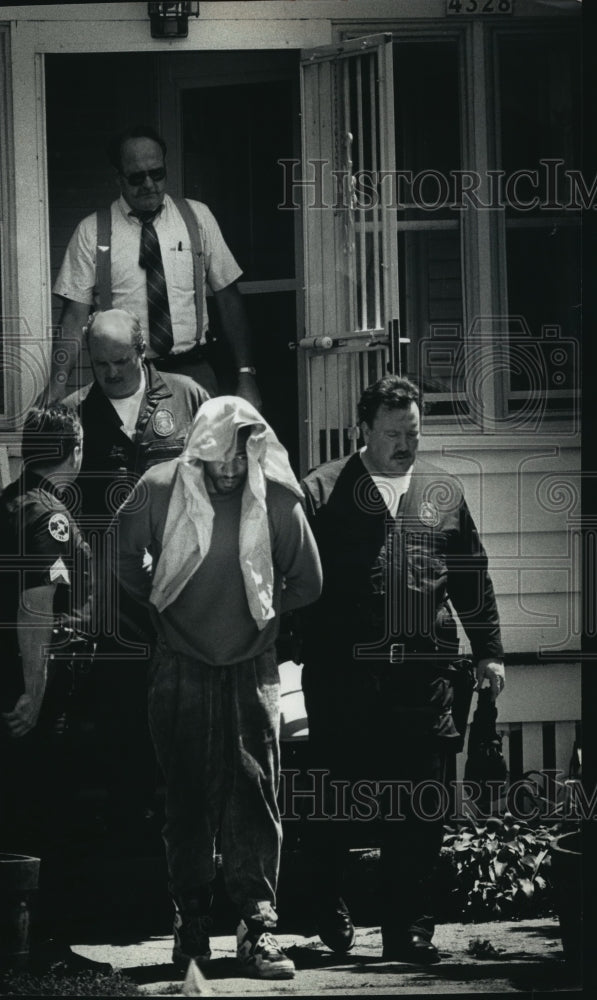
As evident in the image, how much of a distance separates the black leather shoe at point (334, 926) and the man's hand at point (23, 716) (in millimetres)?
1337

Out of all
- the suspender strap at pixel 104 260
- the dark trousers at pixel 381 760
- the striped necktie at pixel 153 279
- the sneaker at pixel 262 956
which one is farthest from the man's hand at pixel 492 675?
the suspender strap at pixel 104 260

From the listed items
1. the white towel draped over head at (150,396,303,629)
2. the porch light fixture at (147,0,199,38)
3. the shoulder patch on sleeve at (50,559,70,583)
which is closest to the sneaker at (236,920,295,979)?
the white towel draped over head at (150,396,303,629)

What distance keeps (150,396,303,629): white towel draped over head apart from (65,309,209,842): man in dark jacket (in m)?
0.39

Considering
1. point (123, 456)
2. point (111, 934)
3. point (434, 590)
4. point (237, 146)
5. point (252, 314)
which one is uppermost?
point (237, 146)

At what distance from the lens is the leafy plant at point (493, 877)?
7664 mm

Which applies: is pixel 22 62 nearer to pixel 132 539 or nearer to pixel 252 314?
pixel 252 314

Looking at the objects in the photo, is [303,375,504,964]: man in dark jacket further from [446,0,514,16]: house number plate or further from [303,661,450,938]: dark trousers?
[446,0,514,16]: house number plate

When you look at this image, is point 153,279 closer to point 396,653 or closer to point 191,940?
point 396,653

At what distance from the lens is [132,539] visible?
22.2 feet

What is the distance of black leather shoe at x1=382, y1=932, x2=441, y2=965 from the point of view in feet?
22.6

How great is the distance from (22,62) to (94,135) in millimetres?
905

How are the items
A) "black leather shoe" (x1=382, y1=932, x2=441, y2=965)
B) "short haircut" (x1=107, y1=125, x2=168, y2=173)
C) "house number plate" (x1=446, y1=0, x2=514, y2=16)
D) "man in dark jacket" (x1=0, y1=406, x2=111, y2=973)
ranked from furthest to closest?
"house number plate" (x1=446, y1=0, x2=514, y2=16)
"short haircut" (x1=107, y1=125, x2=168, y2=173)
"man in dark jacket" (x1=0, y1=406, x2=111, y2=973)
"black leather shoe" (x1=382, y1=932, x2=441, y2=965)

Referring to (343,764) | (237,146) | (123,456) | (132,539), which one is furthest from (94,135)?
(343,764)

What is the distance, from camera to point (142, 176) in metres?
7.36
